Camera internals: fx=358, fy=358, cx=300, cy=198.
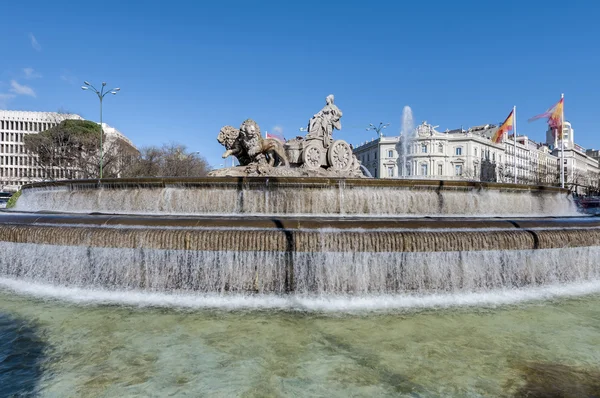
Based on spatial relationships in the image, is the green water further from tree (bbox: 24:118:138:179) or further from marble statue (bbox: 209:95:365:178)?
tree (bbox: 24:118:138:179)

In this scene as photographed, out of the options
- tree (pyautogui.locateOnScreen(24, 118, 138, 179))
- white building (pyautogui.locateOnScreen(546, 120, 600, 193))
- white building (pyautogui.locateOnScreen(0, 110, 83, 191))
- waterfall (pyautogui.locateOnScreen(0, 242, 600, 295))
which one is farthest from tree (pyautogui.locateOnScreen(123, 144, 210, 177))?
white building (pyautogui.locateOnScreen(546, 120, 600, 193))

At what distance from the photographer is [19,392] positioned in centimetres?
344

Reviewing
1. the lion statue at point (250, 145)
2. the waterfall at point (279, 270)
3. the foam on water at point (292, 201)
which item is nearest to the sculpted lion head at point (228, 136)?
the lion statue at point (250, 145)

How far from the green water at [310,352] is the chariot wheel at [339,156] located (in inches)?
432

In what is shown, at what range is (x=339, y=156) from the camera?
16.5 meters

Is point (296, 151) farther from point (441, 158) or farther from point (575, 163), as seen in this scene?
point (575, 163)

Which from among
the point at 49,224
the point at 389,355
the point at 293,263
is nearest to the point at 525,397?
the point at 389,355

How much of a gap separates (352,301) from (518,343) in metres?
2.51

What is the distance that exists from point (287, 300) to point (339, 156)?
36.2 feet

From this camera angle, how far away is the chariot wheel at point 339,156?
53.4 ft

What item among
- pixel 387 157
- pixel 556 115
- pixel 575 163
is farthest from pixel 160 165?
pixel 575 163

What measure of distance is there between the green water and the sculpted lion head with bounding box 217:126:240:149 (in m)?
10.4

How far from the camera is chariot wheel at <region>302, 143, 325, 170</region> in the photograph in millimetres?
16062

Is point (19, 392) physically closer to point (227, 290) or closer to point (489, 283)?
point (227, 290)
